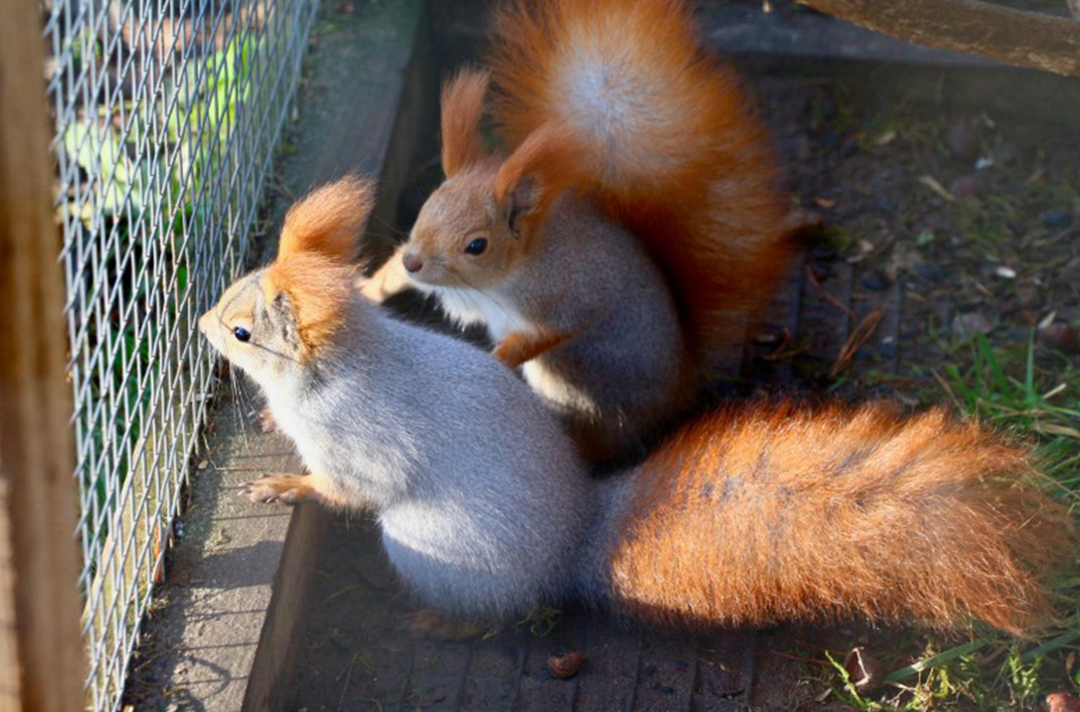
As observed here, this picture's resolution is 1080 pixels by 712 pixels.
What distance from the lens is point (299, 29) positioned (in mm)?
3338

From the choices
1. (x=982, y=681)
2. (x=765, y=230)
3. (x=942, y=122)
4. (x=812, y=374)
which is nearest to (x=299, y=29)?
(x=765, y=230)

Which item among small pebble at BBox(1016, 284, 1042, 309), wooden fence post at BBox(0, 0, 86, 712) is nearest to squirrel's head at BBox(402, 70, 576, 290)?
small pebble at BBox(1016, 284, 1042, 309)

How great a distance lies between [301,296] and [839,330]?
1458mm

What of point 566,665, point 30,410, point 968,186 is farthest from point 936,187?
point 30,410

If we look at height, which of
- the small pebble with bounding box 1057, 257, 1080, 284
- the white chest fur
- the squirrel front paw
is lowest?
the squirrel front paw

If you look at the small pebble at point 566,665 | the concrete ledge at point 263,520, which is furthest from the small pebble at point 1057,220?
the small pebble at point 566,665

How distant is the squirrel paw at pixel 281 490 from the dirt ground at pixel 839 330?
0.79 feet

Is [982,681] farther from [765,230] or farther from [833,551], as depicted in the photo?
[765,230]

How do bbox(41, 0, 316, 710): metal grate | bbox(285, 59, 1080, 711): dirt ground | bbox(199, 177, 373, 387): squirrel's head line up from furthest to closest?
bbox(285, 59, 1080, 711): dirt ground
bbox(199, 177, 373, 387): squirrel's head
bbox(41, 0, 316, 710): metal grate

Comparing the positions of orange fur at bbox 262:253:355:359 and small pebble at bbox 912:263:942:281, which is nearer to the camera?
orange fur at bbox 262:253:355:359

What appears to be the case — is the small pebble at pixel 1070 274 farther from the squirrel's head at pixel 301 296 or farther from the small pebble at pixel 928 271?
the squirrel's head at pixel 301 296

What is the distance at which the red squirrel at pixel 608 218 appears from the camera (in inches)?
108

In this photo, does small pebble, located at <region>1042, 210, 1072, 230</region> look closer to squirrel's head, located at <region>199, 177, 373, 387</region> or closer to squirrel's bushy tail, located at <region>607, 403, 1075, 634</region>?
squirrel's bushy tail, located at <region>607, 403, 1075, 634</region>

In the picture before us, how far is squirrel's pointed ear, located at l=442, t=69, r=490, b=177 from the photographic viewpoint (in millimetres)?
2719
